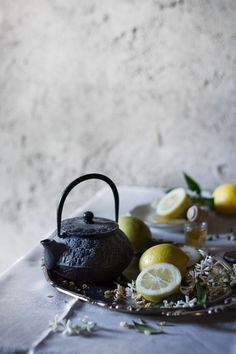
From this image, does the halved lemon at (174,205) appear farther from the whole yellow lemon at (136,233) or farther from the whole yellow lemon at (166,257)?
the whole yellow lemon at (166,257)

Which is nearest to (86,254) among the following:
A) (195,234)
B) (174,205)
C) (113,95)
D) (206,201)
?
(195,234)

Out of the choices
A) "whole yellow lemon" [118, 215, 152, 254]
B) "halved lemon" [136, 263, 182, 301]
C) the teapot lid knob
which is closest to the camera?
"halved lemon" [136, 263, 182, 301]

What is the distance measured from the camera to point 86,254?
1039 mm

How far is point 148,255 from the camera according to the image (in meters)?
1.08

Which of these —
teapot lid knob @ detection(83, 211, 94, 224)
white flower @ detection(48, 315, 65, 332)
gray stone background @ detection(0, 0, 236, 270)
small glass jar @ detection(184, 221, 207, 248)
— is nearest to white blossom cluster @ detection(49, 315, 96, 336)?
white flower @ detection(48, 315, 65, 332)

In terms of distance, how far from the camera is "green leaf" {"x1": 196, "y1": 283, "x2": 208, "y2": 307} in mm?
953

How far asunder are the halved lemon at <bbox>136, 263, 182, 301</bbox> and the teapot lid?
12 centimetres

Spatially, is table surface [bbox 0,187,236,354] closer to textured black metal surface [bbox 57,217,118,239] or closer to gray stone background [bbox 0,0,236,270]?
textured black metal surface [bbox 57,217,118,239]

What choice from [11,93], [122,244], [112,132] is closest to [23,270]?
[122,244]

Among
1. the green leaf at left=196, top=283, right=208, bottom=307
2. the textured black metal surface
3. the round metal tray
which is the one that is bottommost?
the round metal tray

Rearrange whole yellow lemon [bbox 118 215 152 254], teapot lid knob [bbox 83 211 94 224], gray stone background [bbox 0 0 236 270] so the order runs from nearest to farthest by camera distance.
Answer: teapot lid knob [bbox 83 211 94 224], whole yellow lemon [bbox 118 215 152 254], gray stone background [bbox 0 0 236 270]

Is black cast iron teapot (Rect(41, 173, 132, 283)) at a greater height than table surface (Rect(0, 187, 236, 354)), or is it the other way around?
black cast iron teapot (Rect(41, 173, 132, 283))

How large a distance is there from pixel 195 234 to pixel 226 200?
26cm

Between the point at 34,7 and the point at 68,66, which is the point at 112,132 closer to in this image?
the point at 68,66
